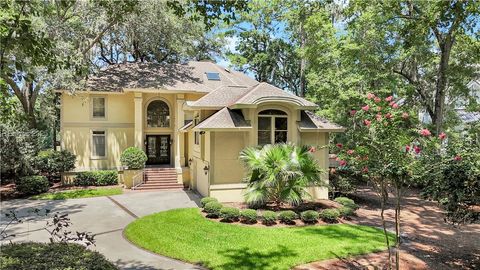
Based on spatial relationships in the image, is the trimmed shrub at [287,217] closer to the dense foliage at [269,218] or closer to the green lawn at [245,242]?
the dense foliage at [269,218]

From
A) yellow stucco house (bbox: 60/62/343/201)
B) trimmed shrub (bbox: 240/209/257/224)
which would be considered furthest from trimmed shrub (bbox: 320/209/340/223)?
yellow stucco house (bbox: 60/62/343/201)

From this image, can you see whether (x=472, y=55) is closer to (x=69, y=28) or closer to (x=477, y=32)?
(x=477, y=32)

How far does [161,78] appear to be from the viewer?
928 inches

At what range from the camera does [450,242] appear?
1066cm

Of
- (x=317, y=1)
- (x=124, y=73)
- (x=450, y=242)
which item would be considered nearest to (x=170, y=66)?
(x=124, y=73)

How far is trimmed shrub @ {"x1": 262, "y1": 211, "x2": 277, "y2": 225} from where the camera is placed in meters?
11.9

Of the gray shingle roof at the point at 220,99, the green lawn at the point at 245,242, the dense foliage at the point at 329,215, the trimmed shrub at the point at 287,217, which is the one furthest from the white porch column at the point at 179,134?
the dense foliage at the point at 329,215

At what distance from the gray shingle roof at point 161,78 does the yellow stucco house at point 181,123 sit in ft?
0.22

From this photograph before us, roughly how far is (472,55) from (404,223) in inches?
479

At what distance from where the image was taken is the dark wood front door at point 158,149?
2373 cm

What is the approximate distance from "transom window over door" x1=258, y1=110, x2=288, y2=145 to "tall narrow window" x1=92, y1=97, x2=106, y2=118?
13.1 metres

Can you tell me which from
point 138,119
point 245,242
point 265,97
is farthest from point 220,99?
point 245,242

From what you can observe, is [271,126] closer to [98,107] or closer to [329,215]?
[329,215]

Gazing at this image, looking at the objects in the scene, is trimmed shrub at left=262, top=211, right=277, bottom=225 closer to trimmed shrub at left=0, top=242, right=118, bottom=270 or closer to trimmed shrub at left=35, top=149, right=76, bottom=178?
trimmed shrub at left=0, top=242, right=118, bottom=270
